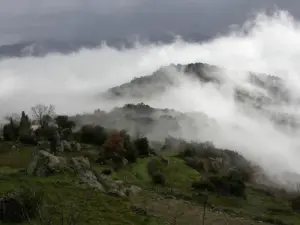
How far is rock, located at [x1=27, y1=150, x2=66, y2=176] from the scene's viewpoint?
60869 millimetres

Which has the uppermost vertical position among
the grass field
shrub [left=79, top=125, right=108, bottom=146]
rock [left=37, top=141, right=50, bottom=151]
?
shrub [left=79, top=125, right=108, bottom=146]

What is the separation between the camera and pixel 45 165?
61250mm

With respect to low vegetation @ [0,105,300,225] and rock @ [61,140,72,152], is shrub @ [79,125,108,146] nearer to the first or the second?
low vegetation @ [0,105,300,225]

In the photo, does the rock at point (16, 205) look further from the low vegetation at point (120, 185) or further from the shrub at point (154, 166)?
the shrub at point (154, 166)

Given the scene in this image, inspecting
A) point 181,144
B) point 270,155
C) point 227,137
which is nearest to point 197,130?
point 227,137

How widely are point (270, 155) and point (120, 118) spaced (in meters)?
58.0

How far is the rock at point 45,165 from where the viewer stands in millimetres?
60869

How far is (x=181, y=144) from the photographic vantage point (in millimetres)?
140375

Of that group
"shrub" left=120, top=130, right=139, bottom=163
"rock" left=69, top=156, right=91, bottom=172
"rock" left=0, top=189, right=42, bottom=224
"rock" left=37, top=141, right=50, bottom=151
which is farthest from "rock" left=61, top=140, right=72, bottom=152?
"rock" left=0, top=189, right=42, bottom=224

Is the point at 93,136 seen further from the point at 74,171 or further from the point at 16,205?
the point at 16,205

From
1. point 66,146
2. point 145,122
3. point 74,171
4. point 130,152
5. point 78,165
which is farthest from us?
point 145,122

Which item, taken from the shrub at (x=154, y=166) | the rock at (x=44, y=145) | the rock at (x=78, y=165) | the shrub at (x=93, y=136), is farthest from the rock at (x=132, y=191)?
the shrub at (x=93, y=136)

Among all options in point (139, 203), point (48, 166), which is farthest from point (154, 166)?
point (48, 166)

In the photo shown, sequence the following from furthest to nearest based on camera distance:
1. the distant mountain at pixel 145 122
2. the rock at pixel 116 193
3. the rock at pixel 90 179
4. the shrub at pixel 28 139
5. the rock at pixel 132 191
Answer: the distant mountain at pixel 145 122, the shrub at pixel 28 139, the rock at pixel 132 191, the rock at pixel 90 179, the rock at pixel 116 193
